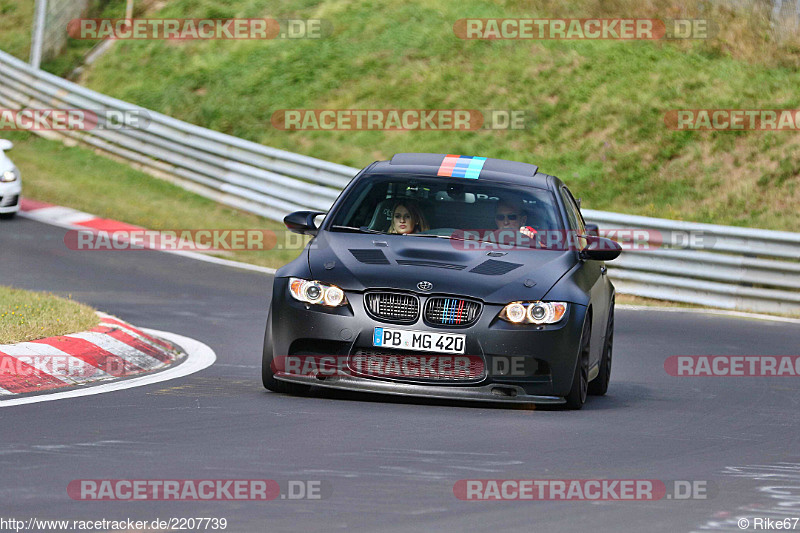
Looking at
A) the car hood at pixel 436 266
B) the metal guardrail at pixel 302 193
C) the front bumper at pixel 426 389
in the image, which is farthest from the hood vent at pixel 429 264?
the metal guardrail at pixel 302 193

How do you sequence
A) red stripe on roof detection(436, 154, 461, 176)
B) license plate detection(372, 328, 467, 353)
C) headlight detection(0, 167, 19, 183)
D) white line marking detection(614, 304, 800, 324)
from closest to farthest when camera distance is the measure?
license plate detection(372, 328, 467, 353) < red stripe on roof detection(436, 154, 461, 176) < white line marking detection(614, 304, 800, 324) < headlight detection(0, 167, 19, 183)

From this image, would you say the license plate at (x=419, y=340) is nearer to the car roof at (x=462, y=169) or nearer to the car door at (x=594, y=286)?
the car door at (x=594, y=286)

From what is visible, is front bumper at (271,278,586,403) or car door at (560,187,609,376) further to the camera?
car door at (560,187,609,376)

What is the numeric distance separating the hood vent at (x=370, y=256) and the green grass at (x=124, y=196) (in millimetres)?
9119

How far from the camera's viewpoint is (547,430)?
7.49 meters

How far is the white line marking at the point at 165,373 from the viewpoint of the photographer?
7.75 metres

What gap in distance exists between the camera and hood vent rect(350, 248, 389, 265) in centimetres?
824

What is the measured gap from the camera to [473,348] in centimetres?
791

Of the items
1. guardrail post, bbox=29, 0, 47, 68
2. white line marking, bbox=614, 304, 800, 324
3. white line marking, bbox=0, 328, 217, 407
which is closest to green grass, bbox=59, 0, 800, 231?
guardrail post, bbox=29, 0, 47, 68

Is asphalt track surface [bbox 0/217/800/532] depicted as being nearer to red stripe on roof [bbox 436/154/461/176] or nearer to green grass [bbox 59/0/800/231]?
red stripe on roof [bbox 436/154/461/176]

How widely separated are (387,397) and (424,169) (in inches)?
70.4

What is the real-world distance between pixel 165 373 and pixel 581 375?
267cm

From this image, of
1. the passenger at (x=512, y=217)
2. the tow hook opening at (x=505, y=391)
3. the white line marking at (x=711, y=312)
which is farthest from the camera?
the white line marking at (x=711, y=312)

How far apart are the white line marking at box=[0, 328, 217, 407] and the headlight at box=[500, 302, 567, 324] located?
2233 mm
